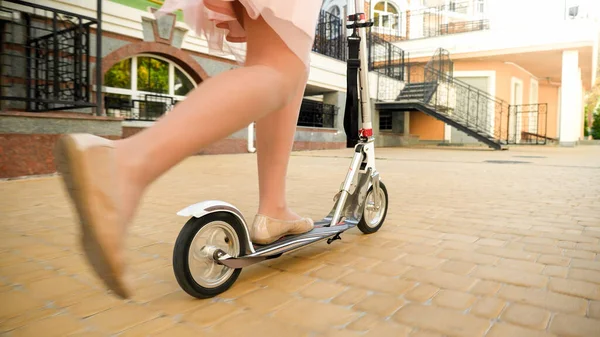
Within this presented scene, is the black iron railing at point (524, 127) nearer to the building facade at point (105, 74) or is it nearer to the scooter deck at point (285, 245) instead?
the building facade at point (105, 74)

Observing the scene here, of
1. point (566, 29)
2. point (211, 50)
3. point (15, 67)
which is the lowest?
point (211, 50)

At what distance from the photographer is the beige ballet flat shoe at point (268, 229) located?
1.67 metres

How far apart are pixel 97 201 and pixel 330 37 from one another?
1472 centimetres

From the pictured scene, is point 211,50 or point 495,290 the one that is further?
point 211,50

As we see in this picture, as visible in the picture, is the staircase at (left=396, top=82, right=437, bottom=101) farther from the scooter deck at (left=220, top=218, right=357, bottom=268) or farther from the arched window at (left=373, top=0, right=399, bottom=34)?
the scooter deck at (left=220, top=218, right=357, bottom=268)

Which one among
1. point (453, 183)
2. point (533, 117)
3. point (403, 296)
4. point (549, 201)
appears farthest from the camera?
point (533, 117)

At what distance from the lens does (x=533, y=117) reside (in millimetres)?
23578

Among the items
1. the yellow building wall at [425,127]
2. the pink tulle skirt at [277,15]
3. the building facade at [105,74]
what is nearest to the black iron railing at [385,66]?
the building facade at [105,74]

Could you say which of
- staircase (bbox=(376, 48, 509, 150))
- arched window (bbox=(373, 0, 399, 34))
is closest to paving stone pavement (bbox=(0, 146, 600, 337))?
staircase (bbox=(376, 48, 509, 150))

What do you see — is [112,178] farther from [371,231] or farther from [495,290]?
[371,231]

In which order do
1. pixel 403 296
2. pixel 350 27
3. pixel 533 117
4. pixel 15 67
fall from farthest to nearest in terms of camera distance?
pixel 533 117 < pixel 15 67 < pixel 350 27 < pixel 403 296

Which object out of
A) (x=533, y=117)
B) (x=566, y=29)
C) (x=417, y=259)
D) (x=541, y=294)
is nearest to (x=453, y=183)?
(x=417, y=259)

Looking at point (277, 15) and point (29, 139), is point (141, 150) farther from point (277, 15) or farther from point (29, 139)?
point (29, 139)

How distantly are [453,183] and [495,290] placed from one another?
11.7 feet
